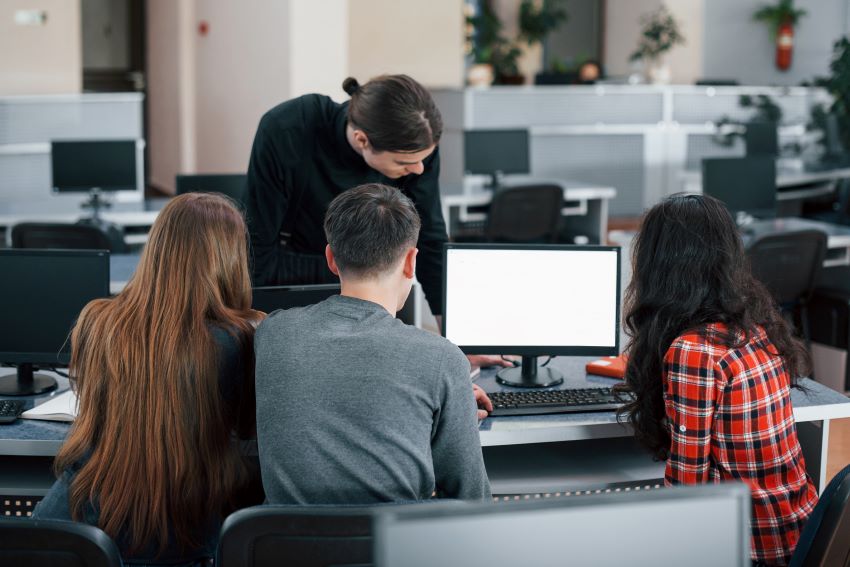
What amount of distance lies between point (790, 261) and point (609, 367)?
6.79 feet

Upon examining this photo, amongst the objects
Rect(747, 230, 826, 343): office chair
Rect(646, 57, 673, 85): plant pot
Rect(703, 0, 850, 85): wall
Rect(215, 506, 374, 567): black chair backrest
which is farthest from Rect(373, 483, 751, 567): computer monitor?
Rect(703, 0, 850, 85): wall

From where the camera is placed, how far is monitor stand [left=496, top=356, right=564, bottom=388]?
256 centimetres

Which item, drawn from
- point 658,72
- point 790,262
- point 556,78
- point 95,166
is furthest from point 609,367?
point 658,72

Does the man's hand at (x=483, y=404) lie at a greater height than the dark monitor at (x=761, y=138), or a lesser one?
lesser

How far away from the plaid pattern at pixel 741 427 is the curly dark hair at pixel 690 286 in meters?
0.04

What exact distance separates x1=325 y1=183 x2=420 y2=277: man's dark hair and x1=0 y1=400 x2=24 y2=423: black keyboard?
36.1 inches

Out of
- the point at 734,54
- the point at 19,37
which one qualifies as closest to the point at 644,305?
the point at 19,37

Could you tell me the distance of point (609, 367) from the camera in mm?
2672

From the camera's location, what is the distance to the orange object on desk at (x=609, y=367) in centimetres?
266

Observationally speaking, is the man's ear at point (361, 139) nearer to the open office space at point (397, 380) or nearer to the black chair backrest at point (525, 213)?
the open office space at point (397, 380)

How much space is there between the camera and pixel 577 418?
233cm

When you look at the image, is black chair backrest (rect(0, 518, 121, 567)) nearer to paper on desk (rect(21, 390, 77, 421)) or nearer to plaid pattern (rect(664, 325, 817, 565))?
paper on desk (rect(21, 390, 77, 421))

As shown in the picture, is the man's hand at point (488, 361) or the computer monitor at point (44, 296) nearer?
the computer monitor at point (44, 296)

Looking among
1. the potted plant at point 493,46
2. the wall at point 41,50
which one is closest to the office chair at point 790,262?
the potted plant at point 493,46
